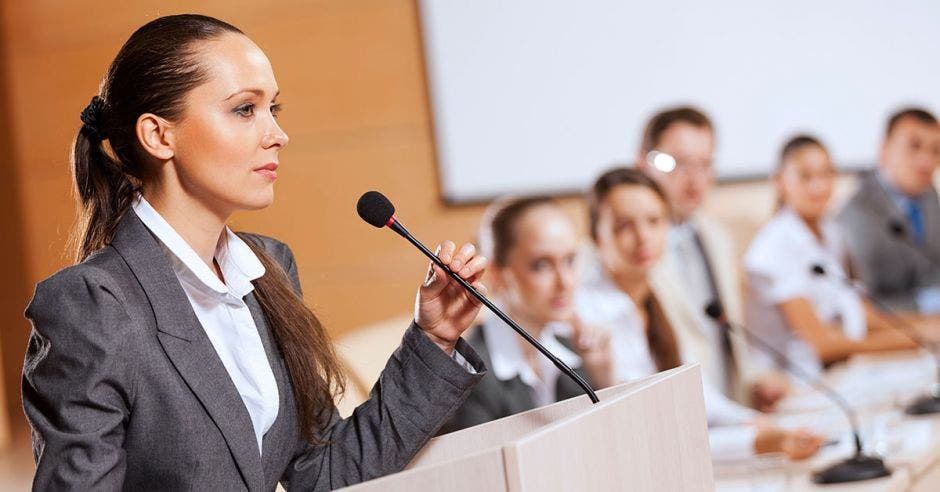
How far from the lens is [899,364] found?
4.00 meters

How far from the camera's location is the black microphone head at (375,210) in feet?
4.27

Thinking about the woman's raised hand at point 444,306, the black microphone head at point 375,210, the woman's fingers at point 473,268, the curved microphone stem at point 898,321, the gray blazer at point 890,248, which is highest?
the black microphone head at point 375,210

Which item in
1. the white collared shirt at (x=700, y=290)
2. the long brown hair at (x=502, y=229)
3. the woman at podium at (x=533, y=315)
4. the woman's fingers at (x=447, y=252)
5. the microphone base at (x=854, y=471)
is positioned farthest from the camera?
the white collared shirt at (x=700, y=290)

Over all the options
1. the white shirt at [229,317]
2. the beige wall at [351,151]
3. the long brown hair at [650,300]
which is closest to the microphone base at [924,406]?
the long brown hair at [650,300]

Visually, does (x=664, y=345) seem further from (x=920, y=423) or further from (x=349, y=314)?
(x=349, y=314)

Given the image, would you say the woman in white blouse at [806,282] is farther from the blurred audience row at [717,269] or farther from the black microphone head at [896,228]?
the black microphone head at [896,228]

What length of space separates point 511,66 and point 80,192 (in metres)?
3.55

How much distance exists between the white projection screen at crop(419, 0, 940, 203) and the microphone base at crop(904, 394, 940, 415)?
4.99ft

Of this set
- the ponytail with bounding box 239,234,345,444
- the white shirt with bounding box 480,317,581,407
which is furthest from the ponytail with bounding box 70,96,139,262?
the white shirt with bounding box 480,317,581,407

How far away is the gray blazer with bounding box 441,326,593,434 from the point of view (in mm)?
3072

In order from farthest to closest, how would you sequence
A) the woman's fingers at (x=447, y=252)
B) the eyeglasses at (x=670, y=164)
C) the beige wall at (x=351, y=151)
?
the beige wall at (x=351, y=151), the eyeglasses at (x=670, y=164), the woman's fingers at (x=447, y=252)

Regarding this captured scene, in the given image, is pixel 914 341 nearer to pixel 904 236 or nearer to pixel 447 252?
pixel 904 236

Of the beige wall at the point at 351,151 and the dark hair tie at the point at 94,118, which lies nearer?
the dark hair tie at the point at 94,118

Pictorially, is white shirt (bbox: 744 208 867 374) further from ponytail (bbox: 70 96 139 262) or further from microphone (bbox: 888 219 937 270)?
ponytail (bbox: 70 96 139 262)
